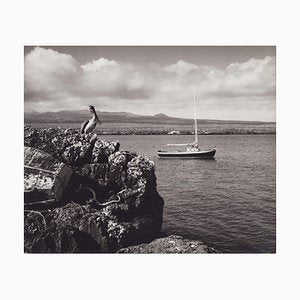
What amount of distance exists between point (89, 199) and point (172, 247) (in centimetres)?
157

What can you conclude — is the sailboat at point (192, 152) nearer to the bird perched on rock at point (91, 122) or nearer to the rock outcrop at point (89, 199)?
the rock outcrop at point (89, 199)

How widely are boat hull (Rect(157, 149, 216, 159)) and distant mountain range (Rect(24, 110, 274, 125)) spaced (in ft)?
1.67

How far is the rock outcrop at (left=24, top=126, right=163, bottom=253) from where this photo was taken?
594 cm

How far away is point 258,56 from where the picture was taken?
5984 mm

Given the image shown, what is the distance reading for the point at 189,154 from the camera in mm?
6531

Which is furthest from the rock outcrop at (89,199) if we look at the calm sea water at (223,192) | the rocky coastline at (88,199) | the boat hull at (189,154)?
the boat hull at (189,154)

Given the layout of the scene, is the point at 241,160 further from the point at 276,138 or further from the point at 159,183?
the point at 159,183

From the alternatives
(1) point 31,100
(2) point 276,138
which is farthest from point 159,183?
(1) point 31,100

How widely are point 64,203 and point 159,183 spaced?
5.28 feet

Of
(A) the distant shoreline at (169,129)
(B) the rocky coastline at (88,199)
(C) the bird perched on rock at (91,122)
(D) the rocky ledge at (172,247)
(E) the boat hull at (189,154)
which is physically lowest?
(D) the rocky ledge at (172,247)

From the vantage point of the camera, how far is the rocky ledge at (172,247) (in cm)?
588

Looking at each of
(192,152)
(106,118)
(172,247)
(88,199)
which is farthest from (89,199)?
(192,152)

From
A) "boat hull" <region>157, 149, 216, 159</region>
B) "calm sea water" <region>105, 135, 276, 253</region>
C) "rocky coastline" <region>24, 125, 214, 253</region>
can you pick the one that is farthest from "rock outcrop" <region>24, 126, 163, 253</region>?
"boat hull" <region>157, 149, 216, 159</region>

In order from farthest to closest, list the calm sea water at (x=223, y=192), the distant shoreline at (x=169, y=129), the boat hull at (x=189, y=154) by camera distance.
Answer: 1. the boat hull at (x=189, y=154)
2. the distant shoreline at (x=169, y=129)
3. the calm sea water at (x=223, y=192)
